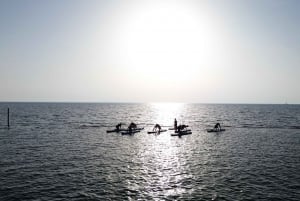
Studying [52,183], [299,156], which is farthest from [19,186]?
[299,156]

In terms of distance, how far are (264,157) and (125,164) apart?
740 inches

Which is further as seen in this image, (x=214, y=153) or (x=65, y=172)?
(x=214, y=153)

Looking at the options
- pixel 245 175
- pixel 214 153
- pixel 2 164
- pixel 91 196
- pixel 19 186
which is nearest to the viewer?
pixel 91 196

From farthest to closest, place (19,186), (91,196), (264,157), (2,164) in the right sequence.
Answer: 1. (264,157)
2. (2,164)
3. (19,186)
4. (91,196)

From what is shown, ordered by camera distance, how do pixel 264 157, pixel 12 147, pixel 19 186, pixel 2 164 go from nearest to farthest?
pixel 19 186, pixel 2 164, pixel 264 157, pixel 12 147

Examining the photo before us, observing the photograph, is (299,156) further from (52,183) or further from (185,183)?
(52,183)

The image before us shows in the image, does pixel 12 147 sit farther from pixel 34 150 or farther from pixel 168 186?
pixel 168 186

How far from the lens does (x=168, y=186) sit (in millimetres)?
22844

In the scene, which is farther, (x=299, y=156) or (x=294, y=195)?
(x=299, y=156)

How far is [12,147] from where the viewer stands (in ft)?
135

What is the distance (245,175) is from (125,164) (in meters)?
13.2

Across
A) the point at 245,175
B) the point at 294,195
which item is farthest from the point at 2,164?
the point at 294,195

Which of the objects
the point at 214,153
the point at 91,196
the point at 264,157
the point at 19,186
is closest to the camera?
the point at 91,196

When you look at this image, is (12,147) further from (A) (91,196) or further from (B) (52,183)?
(A) (91,196)
